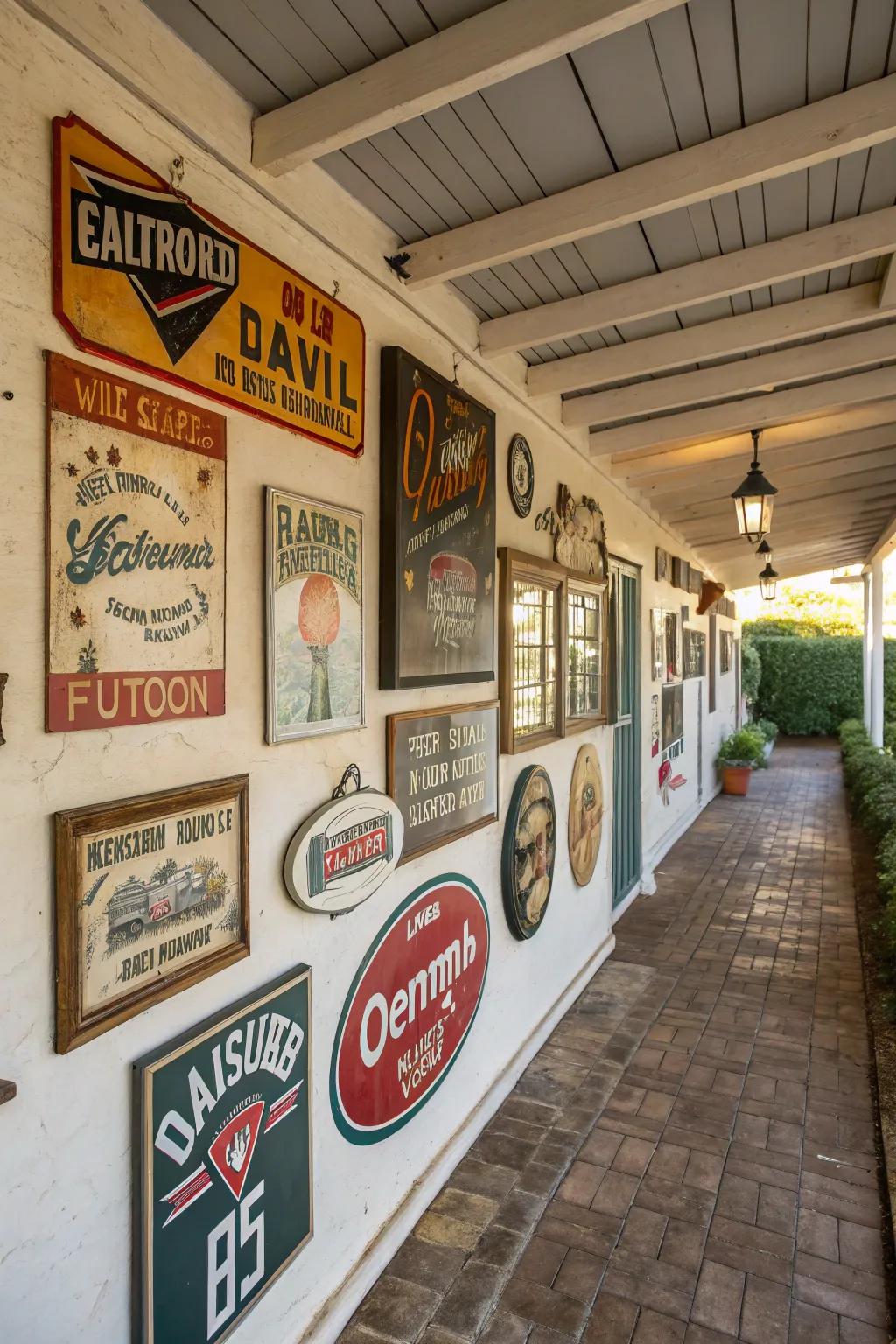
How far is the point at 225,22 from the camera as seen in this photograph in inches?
59.6

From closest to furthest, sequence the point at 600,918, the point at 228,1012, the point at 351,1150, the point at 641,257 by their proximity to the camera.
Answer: the point at 228,1012 → the point at 351,1150 → the point at 641,257 → the point at 600,918

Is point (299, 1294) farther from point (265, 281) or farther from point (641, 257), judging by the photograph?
point (641, 257)

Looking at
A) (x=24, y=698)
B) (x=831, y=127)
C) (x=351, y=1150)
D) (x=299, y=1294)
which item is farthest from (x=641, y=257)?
(x=299, y=1294)

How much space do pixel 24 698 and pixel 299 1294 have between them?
1729mm

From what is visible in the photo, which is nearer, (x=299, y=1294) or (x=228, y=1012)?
(x=228, y=1012)

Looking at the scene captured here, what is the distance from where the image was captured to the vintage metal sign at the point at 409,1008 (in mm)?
2199

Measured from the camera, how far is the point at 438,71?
1540 millimetres

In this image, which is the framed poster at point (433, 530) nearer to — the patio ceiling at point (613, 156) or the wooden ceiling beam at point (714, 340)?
the patio ceiling at point (613, 156)

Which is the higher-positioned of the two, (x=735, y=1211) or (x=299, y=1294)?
(x=299, y=1294)

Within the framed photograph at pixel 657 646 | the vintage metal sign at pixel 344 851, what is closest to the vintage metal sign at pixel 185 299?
the vintage metal sign at pixel 344 851

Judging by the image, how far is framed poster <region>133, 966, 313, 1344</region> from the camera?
1498mm

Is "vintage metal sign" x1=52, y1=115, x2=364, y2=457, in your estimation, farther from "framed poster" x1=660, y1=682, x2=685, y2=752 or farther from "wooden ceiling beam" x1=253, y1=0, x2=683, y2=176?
"framed poster" x1=660, y1=682, x2=685, y2=752

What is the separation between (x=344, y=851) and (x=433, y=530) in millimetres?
1057

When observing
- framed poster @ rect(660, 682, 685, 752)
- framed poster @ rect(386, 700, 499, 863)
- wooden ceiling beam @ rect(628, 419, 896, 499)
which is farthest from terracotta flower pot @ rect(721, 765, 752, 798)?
framed poster @ rect(386, 700, 499, 863)
